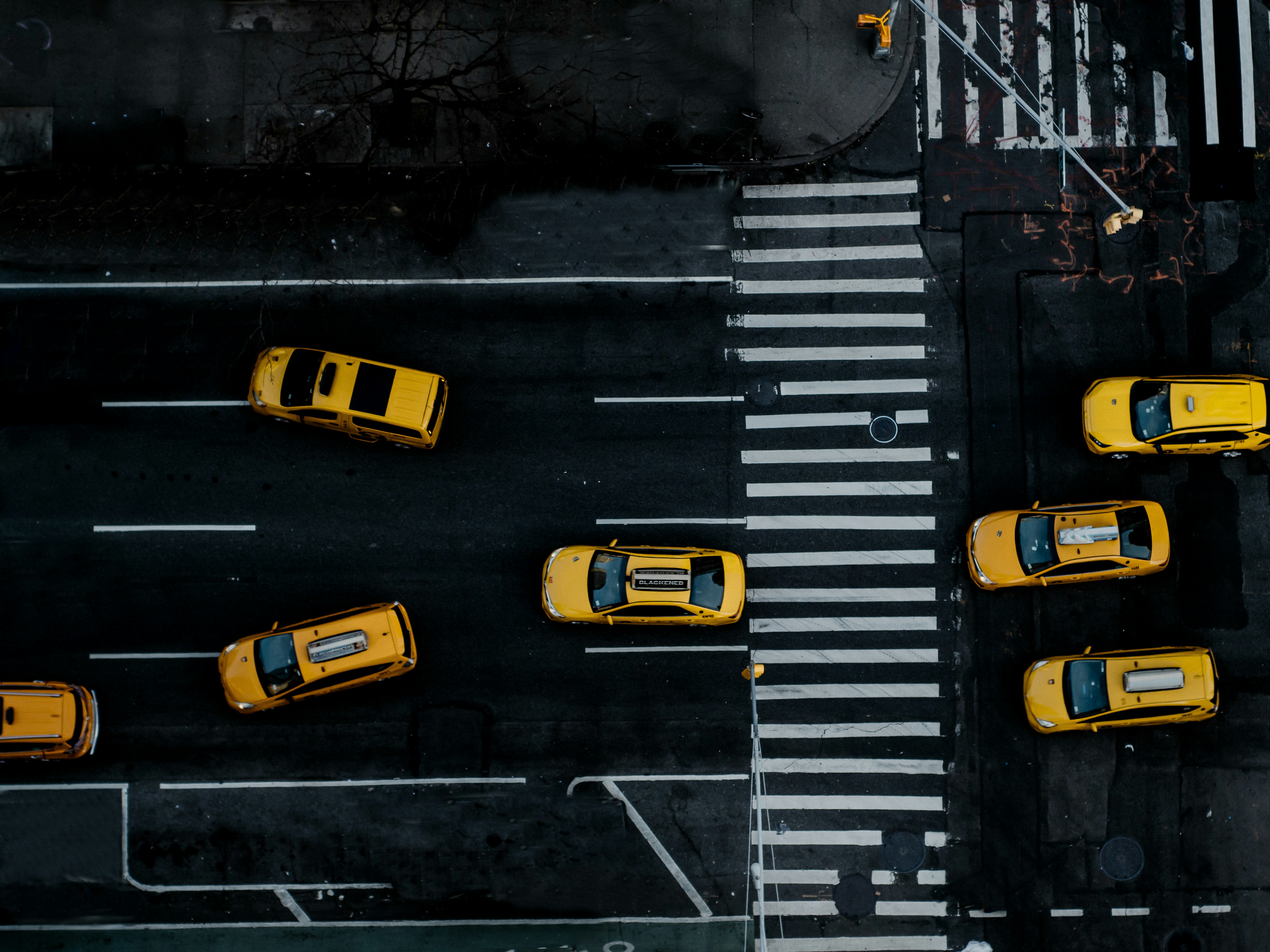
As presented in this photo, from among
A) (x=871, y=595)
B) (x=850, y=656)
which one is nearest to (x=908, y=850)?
(x=850, y=656)

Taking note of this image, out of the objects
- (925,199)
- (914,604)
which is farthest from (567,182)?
(914,604)

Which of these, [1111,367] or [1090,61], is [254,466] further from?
[1090,61]

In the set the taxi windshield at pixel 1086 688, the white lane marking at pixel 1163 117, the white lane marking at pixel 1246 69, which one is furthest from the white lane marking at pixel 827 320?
the white lane marking at pixel 1246 69

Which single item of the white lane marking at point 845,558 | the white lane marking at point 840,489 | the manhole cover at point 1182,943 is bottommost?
the manhole cover at point 1182,943

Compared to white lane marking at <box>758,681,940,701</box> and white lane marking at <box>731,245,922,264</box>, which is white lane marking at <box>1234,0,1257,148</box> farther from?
white lane marking at <box>758,681,940,701</box>

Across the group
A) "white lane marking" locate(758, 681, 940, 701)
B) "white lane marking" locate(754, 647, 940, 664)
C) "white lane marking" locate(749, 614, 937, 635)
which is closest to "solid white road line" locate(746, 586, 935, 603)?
"white lane marking" locate(749, 614, 937, 635)

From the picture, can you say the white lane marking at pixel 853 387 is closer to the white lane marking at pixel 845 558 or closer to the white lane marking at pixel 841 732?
the white lane marking at pixel 845 558

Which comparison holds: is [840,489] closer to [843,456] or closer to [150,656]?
[843,456]
